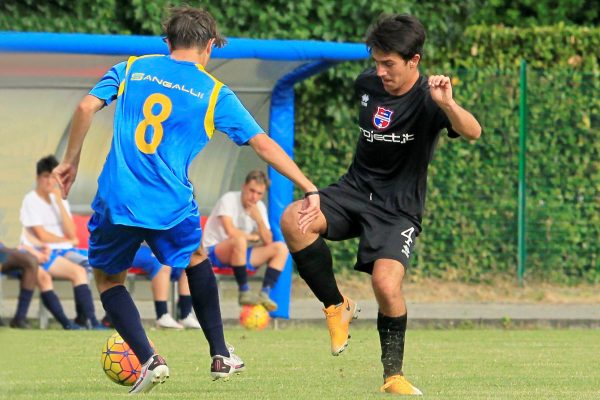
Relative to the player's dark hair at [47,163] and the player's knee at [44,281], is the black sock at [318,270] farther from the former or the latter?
the player's dark hair at [47,163]

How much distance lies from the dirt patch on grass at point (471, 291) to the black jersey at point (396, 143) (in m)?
8.10

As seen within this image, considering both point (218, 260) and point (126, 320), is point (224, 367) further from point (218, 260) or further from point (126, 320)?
point (218, 260)

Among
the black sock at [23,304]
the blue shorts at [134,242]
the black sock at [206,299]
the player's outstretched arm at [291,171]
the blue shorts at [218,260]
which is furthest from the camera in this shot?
the blue shorts at [218,260]

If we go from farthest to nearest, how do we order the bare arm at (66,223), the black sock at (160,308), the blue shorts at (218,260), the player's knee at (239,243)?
the blue shorts at (218,260), the player's knee at (239,243), the bare arm at (66,223), the black sock at (160,308)

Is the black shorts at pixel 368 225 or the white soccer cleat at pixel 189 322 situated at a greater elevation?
the black shorts at pixel 368 225

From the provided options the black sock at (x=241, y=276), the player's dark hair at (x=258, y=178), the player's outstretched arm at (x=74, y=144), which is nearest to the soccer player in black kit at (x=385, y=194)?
the player's outstretched arm at (x=74, y=144)

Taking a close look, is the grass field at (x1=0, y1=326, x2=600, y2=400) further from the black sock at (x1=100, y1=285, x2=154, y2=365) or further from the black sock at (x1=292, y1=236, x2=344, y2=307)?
the black sock at (x1=292, y1=236, x2=344, y2=307)

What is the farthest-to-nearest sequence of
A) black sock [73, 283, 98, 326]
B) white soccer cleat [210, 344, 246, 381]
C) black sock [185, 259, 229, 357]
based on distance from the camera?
black sock [73, 283, 98, 326] → black sock [185, 259, 229, 357] → white soccer cleat [210, 344, 246, 381]

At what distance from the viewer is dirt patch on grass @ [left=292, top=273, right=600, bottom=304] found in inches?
601

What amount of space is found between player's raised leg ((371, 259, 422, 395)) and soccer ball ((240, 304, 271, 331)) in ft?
17.9

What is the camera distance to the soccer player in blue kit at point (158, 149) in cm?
638

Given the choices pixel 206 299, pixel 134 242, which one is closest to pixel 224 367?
pixel 206 299

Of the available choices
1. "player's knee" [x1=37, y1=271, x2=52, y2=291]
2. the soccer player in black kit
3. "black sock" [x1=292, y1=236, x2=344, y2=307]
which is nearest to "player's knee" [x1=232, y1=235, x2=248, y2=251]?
"player's knee" [x1=37, y1=271, x2=52, y2=291]

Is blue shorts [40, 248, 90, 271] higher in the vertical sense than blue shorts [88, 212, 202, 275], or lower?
lower
